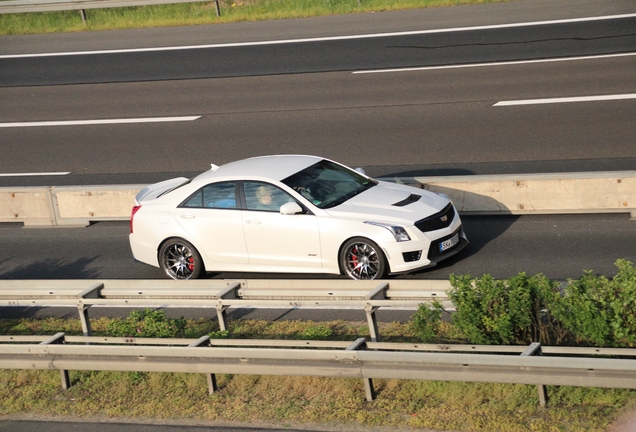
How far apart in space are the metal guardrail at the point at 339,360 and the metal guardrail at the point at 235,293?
1.40ft

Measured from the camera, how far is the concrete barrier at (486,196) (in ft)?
41.5

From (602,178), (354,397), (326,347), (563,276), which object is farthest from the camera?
(602,178)

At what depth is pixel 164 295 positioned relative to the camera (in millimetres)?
9422

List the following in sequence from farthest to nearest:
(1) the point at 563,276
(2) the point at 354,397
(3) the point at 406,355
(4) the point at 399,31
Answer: (4) the point at 399,31 → (1) the point at 563,276 → (2) the point at 354,397 → (3) the point at 406,355

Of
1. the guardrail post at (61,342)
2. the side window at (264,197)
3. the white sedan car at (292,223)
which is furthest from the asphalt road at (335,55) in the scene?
the guardrail post at (61,342)

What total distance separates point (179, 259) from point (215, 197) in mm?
1046

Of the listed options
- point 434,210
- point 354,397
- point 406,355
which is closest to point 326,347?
point 354,397

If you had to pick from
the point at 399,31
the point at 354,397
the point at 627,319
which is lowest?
the point at 354,397

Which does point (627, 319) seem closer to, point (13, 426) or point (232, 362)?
point (232, 362)

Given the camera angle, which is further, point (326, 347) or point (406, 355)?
point (326, 347)

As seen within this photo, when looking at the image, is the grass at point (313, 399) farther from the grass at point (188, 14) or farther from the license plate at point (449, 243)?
the grass at point (188, 14)

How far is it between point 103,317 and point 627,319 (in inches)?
260

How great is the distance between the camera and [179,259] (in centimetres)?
1249

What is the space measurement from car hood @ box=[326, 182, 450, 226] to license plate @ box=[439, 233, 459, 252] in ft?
1.35
